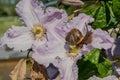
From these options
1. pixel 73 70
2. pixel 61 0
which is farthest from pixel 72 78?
pixel 61 0

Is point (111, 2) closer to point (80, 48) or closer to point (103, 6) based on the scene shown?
point (103, 6)

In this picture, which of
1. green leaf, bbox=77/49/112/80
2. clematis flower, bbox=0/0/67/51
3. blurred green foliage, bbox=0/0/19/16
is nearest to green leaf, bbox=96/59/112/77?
green leaf, bbox=77/49/112/80

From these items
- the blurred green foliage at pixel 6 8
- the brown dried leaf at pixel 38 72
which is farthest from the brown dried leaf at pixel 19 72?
the blurred green foliage at pixel 6 8

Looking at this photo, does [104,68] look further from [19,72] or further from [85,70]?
[19,72]

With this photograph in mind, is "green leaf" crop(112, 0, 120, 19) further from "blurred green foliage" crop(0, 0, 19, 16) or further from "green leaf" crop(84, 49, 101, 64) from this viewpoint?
"blurred green foliage" crop(0, 0, 19, 16)

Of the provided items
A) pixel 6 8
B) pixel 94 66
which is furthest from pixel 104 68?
pixel 6 8

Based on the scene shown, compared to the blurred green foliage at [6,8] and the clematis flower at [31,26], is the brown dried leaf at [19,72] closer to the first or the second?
the clematis flower at [31,26]
